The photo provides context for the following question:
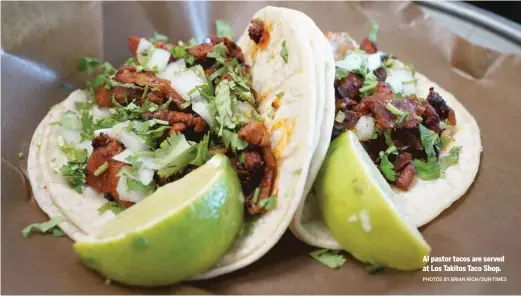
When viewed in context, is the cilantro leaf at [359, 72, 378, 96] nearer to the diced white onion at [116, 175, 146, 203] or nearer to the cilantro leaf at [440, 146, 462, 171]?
the cilantro leaf at [440, 146, 462, 171]

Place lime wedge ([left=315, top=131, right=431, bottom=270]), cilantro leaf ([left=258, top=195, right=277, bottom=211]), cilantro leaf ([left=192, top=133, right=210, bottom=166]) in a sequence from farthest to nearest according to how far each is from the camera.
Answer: cilantro leaf ([left=192, top=133, right=210, bottom=166]) < cilantro leaf ([left=258, top=195, right=277, bottom=211]) < lime wedge ([left=315, top=131, right=431, bottom=270])

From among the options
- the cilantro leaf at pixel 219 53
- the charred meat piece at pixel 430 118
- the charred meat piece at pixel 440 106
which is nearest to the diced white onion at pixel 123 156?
the cilantro leaf at pixel 219 53

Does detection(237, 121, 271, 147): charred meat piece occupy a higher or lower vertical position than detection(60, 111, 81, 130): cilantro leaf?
higher

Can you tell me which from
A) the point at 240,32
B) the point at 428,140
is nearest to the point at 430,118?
the point at 428,140

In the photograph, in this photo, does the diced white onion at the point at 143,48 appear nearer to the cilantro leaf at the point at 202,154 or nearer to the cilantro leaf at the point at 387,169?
the cilantro leaf at the point at 202,154

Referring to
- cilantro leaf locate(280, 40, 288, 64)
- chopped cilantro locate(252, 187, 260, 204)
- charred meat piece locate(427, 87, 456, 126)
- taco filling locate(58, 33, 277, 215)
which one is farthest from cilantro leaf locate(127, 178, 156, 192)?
charred meat piece locate(427, 87, 456, 126)

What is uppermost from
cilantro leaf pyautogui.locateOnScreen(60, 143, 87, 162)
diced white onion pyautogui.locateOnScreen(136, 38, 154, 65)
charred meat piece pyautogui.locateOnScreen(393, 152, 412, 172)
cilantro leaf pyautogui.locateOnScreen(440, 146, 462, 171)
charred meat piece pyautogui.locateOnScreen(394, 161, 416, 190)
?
diced white onion pyautogui.locateOnScreen(136, 38, 154, 65)

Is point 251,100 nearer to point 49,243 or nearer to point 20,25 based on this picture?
point 49,243
